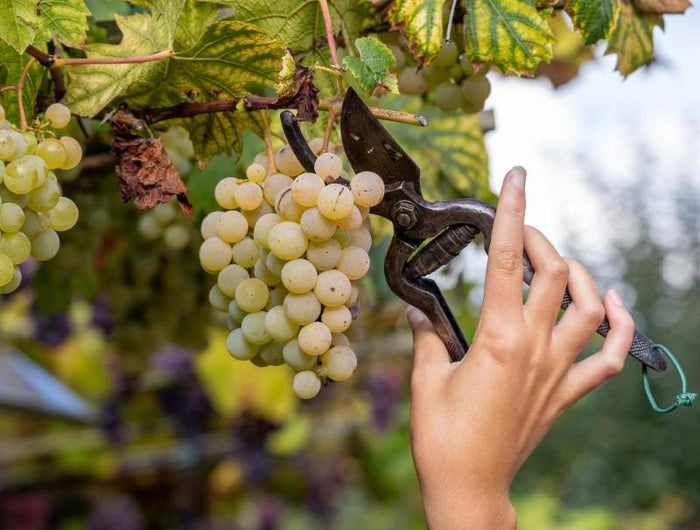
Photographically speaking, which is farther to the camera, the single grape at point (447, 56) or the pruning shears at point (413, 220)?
the single grape at point (447, 56)

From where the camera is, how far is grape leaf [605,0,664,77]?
0.79 meters

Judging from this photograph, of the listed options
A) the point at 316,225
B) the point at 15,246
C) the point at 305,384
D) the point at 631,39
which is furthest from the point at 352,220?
the point at 631,39

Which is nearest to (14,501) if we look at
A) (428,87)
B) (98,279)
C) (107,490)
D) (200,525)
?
(107,490)

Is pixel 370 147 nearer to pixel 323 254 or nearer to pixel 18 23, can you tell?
pixel 323 254

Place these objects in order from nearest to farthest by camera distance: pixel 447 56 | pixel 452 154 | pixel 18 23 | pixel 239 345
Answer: pixel 18 23
pixel 239 345
pixel 447 56
pixel 452 154

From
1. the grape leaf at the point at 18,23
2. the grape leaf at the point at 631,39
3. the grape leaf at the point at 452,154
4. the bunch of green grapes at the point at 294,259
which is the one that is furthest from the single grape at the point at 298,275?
the grape leaf at the point at 452,154

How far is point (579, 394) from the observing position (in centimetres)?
63

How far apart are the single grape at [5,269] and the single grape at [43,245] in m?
0.05

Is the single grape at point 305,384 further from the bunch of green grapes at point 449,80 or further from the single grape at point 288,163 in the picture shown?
the bunch of green grapes at point 449,80

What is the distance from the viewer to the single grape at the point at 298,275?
579mm

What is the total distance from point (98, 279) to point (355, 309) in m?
0.79

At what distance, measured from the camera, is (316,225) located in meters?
0.56

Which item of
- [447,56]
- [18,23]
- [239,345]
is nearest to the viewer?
[18,23]

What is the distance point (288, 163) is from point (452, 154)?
0.52m
